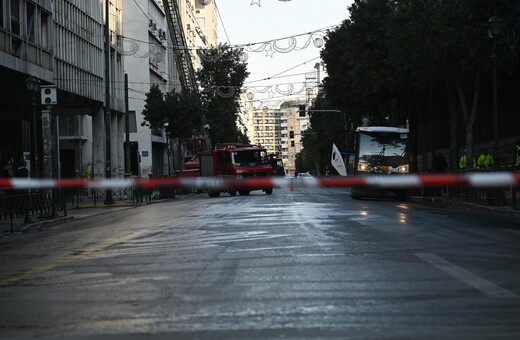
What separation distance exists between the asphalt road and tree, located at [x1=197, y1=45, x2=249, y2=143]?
6010 cm

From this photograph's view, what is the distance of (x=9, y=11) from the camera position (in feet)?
85.3

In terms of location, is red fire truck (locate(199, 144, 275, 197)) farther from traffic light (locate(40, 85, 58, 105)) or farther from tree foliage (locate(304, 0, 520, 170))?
traffic light (locate(40, 85, 58, 105))

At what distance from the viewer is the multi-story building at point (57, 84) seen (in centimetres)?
2541

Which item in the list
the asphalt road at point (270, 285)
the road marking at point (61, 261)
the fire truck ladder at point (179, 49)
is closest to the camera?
the asphalt road at point (270, 285)

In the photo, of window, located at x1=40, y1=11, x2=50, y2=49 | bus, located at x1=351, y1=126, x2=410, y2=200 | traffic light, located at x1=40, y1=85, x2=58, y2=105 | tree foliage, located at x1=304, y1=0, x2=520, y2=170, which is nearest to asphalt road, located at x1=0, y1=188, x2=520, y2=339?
traffic light, located at x1=40, y1=85, x2=58, y2=105

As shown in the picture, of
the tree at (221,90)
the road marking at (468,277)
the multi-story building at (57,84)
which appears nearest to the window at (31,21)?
the multi-story building at (57,84)

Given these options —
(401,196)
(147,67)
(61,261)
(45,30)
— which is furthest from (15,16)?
(147,67)

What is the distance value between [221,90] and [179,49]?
860cm

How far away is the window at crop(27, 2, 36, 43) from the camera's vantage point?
28.3 metres

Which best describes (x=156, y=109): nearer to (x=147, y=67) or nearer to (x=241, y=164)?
(x=147, y=67)

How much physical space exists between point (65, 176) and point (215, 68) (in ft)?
87.7

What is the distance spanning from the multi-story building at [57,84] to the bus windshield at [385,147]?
12.9 meters

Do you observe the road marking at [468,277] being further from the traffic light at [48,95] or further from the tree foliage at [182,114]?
the tree foliage at [182,114]

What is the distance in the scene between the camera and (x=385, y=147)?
29.2 metres
